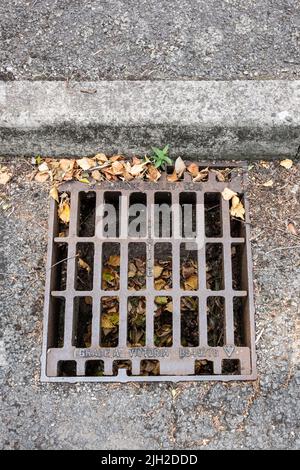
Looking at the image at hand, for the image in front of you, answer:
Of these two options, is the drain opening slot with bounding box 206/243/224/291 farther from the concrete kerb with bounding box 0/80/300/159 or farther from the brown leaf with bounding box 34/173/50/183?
the brown leaf with bounding box 34/173/50/183

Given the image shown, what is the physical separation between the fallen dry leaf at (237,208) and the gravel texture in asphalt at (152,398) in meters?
0.20

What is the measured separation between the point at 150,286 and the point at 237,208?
0.53 metres

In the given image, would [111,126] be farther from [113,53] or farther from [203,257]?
[203,257]

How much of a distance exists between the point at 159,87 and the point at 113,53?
284mm

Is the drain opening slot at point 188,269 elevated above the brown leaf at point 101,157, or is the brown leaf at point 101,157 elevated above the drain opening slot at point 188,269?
the brown leaf at point 101,157

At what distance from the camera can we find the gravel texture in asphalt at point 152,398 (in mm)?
2129

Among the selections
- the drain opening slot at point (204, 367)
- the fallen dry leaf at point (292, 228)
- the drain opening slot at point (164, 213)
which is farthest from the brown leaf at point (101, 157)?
the drain opening slot at point (204, 367)

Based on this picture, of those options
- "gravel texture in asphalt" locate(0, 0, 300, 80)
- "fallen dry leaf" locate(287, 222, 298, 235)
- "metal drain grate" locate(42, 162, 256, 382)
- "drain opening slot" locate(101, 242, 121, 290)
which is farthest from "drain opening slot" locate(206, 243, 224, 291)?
"gravel texture in asphalt" locate(0, 0, 300, 80)

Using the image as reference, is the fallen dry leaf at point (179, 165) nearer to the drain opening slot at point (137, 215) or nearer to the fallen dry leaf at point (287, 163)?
the drain opening slot at point (137, 215)

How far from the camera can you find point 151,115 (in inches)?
91.0

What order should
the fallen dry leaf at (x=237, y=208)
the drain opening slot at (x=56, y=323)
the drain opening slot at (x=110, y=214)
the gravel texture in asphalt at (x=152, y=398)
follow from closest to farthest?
1. the gravel texture in asphalt at (x=152, y=398)
2. the drain opening slot at (x=56, y=323)
3. the fallen dry leaf at (x=237, y=208)
4. the drain opening slot at (x=110, y=214)

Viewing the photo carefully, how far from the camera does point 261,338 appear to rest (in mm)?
2238
